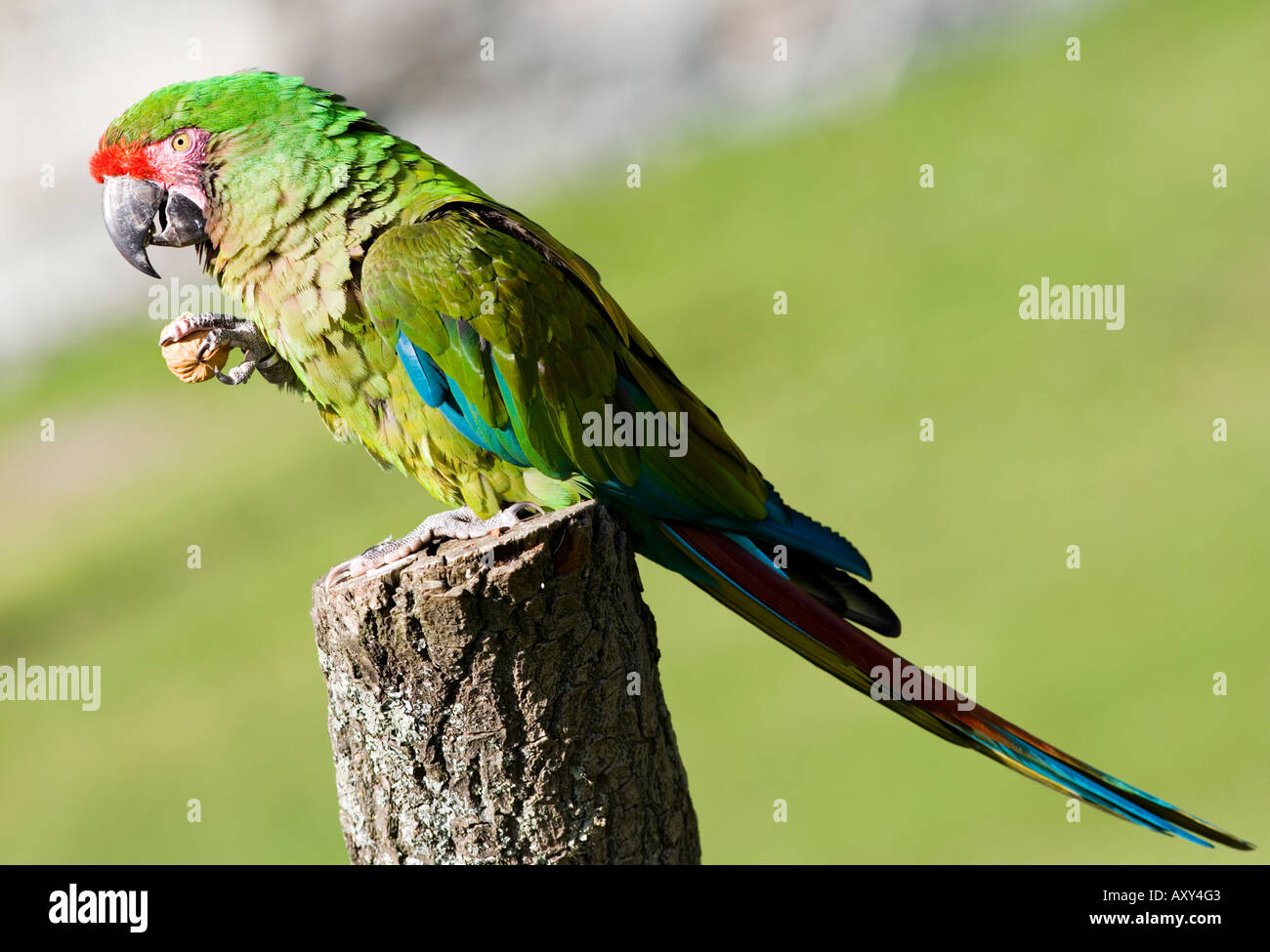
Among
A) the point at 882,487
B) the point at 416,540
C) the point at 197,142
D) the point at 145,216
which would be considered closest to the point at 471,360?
the point at 416,540

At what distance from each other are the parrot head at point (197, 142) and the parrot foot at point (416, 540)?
0.94 meters

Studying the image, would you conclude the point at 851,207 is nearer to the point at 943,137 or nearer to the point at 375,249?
the point at 943,137

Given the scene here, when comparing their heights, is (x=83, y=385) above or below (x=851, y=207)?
below

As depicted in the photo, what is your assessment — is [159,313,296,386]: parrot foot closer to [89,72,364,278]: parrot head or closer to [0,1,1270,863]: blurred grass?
[89,72,364,278]: parrot head

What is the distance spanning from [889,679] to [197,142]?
207cm

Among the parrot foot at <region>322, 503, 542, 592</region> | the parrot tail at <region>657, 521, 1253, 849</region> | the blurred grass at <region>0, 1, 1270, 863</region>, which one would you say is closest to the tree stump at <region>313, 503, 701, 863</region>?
the parrot foot at <region>322, 503, 542, 592</region>

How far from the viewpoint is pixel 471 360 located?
2.54 meters

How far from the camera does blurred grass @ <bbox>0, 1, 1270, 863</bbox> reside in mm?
6820

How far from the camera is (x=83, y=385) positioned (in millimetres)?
11180

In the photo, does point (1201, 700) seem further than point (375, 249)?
Yes

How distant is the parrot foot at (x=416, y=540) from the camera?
7.55ft

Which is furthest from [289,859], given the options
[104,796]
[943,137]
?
[943,137]

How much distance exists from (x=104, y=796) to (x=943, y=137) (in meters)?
9.45

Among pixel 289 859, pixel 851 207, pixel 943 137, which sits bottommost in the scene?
pixel 289 859
